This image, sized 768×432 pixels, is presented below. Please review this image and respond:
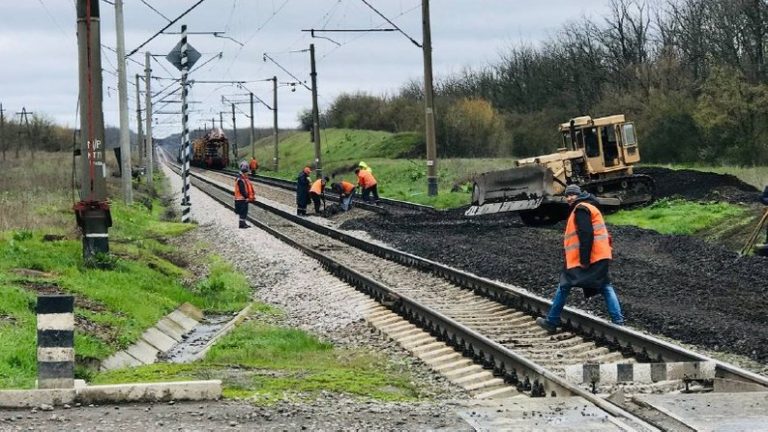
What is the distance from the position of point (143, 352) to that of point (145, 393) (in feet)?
15.9

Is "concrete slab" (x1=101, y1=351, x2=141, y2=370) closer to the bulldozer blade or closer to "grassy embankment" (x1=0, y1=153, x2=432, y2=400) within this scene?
"grassy embankment" (x1=0, y1=153, x2=432, y2=400)

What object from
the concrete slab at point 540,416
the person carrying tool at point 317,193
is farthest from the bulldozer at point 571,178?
the concrete slab at point 540,416

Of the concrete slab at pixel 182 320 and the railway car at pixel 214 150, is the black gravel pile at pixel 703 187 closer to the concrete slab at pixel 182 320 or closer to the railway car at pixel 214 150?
the concrete slab at pixel 182 320

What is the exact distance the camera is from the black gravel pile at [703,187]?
3003 centimetres

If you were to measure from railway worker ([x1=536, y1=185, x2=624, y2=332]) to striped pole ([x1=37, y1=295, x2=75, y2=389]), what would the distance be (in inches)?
228

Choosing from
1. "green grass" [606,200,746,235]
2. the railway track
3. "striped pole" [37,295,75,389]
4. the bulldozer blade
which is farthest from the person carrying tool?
"striped pole" [37,295,75,389]

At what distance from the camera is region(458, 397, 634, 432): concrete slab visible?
7406 millimetres

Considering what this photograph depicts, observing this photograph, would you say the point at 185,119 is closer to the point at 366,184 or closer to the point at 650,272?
the point at 366,184

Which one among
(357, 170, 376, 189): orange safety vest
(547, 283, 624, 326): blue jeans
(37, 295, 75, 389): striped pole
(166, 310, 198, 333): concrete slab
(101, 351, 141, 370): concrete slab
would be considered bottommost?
(166, 310, 198, 333): concrete slab

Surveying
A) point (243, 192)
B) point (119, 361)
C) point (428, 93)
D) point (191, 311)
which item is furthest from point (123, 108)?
point (119, 361)

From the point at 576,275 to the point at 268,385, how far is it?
4.49 meters

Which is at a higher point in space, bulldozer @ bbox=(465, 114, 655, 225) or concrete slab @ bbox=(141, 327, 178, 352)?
bulldozer @ bbox=(465, 114, 655, 225)

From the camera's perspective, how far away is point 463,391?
9.55 metres

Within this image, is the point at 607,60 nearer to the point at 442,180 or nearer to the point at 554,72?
the point at 554,72
